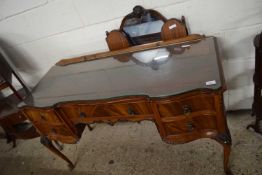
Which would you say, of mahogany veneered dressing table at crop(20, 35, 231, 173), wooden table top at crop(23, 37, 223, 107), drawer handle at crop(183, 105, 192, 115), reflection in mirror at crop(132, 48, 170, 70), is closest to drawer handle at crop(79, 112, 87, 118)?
mahogany veneered dressing table at crop(20, 35, 231, 173)

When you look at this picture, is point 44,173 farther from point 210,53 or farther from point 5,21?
point 210,53

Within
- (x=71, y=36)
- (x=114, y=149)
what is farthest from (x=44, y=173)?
(x=71, y=36)

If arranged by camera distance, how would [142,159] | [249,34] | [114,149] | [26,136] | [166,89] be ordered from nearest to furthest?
1. [166,89]
2. [249,34]
3. [142,159]
4. [114,149]
5. [26,136]

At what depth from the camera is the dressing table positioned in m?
1.14

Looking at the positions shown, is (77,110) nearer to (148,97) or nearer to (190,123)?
(148,97)

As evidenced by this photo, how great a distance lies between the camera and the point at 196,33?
1574 millimetres

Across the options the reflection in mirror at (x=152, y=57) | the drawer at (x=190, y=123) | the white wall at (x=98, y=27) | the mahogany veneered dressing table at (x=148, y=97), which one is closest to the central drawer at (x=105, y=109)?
the mahogany veneered dressing table at (x=148, y=97)

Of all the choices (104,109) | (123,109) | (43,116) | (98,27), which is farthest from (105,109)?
(98,27)

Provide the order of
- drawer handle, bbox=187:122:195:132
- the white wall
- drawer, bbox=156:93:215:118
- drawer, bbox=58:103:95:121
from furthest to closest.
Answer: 1. the white wall
2. drawer, bbox=58:103:95:121
3. drawer handle, bbox=187:122:195:132
4. drawer, bbox=156:93:215:118

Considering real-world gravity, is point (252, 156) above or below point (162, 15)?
below

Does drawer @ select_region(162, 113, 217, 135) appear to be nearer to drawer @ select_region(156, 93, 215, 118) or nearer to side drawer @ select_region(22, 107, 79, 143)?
drawer @ select_region(156, 93, 215, 118)

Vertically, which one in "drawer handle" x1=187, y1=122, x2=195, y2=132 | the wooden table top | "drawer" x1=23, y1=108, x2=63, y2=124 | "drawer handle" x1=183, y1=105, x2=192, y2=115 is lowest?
"drawer handle" x1=187, y1=122, x2=195, y2=132

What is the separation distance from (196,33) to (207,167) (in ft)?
3.13

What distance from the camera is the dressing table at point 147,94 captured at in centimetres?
114
